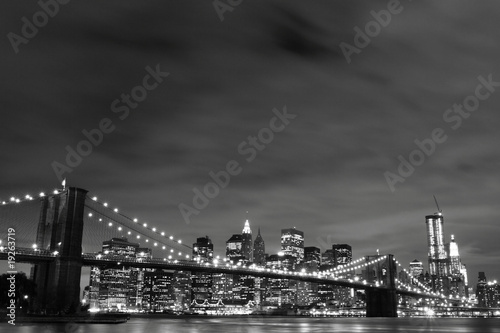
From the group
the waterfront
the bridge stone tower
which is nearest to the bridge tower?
the waterfront

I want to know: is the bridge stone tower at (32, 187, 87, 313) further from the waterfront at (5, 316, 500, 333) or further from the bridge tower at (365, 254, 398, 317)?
the bridge tower at (365, 254, 398, 317)

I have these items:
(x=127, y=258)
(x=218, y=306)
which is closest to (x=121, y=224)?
(x=127, y=258)

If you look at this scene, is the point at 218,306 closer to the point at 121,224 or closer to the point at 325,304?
the point at 325,304

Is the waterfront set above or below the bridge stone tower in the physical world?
below

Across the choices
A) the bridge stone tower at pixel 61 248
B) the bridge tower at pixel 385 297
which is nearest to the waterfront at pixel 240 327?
the bridge stone tower at pixel 61 248

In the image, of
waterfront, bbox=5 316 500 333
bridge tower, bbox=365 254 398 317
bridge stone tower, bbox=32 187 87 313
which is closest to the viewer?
waterfront, bbox=5 316 500 333

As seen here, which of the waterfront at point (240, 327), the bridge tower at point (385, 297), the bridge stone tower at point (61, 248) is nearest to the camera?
the waterfront at point (240, 327)

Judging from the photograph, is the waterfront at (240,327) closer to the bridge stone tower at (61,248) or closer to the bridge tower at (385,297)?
the bridge stone tower at (61,248)

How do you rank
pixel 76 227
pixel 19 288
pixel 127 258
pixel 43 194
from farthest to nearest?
pixel 127 258
pixel 43 194
pixel 76 227
pixel 19 288

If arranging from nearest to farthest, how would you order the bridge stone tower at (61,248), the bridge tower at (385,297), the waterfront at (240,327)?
the waterfront at (240,327)
the bridge stone tower at (61,248)
the bridge tower at (385,297)
